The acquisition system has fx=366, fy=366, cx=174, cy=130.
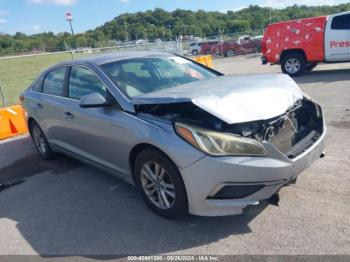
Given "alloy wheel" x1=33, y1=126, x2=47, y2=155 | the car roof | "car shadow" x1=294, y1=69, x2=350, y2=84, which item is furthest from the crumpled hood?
"car shadow" x1=294, y1=69, x2=350, y2=84

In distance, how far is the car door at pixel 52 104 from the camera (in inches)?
197

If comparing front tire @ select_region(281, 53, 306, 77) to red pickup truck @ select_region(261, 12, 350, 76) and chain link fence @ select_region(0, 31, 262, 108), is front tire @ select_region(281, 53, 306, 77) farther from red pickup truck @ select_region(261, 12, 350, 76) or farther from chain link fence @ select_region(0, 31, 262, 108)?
chain link fence @ select_region(0, 31, 262, 108)

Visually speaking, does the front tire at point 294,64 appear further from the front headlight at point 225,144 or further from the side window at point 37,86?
the front headlight at point 225,144

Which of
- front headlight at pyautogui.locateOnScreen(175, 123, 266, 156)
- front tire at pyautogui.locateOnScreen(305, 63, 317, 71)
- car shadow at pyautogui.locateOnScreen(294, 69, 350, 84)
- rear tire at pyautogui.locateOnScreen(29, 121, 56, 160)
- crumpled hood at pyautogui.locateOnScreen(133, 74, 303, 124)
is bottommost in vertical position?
car shadow at pyautogui.locateOnScreen(294, 69, 350, 84)

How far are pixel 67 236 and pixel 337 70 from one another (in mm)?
12105

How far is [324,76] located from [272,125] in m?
9.65

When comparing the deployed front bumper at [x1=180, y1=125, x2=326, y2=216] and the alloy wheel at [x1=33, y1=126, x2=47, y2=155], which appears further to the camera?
the alloy wheel at [x1=33, y1=126, x2=47, y2=155]

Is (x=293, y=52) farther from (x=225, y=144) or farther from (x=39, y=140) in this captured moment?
(x=225, y=144)

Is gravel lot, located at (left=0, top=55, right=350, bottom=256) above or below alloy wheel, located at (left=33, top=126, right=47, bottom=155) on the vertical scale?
below

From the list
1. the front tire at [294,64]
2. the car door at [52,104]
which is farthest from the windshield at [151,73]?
the front tire at [294,64]

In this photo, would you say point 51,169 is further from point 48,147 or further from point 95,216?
point 95,216

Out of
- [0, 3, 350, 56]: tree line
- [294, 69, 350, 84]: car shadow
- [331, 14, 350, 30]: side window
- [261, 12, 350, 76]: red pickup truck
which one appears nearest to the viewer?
[294, 69, 350, 84]: car shadow

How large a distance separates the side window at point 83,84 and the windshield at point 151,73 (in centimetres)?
17

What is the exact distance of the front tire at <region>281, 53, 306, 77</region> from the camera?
12.8 m
